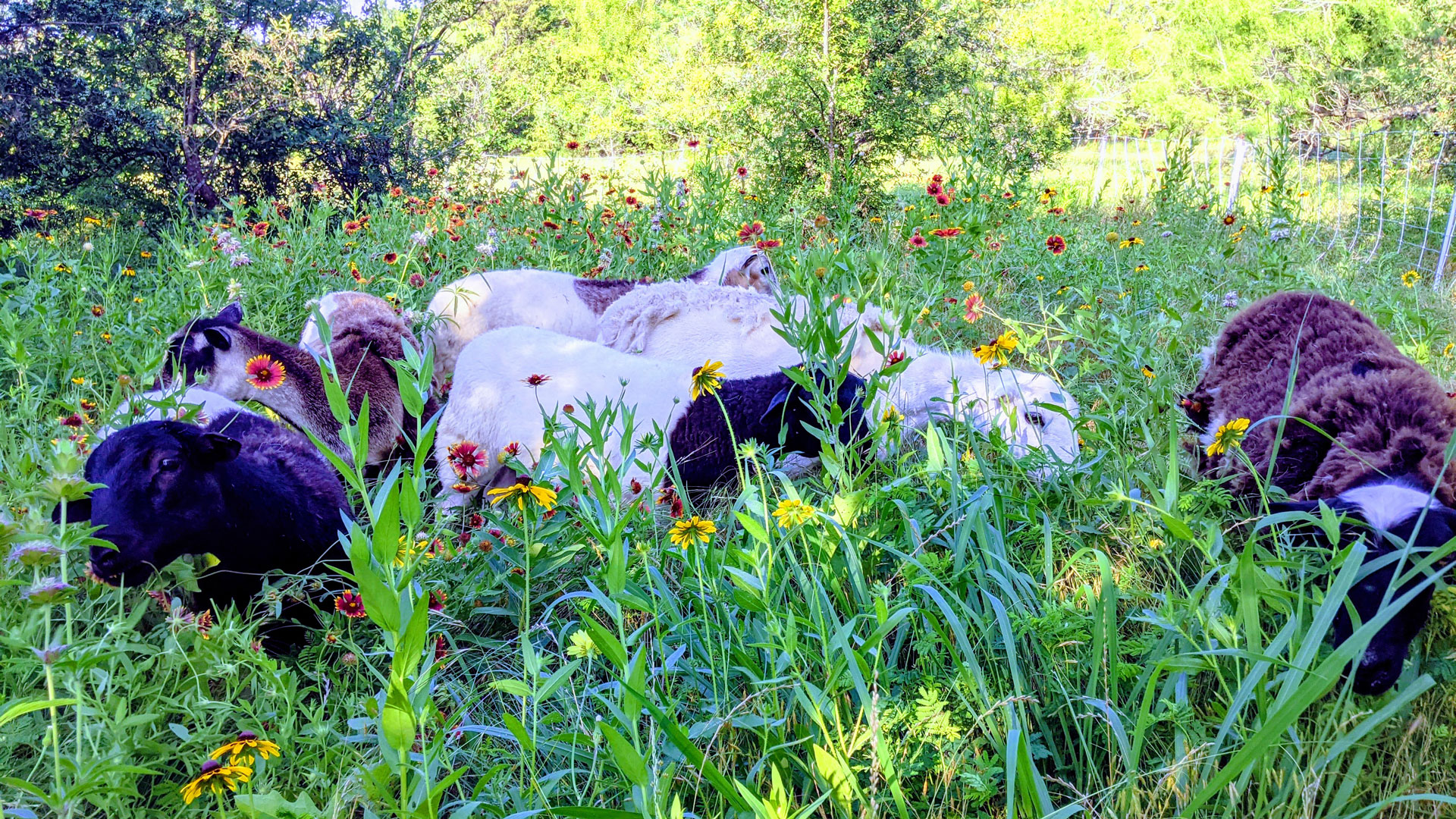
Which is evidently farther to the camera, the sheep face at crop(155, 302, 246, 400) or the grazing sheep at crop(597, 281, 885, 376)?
the grazing sheep at crop(597, 281, 885, 376)

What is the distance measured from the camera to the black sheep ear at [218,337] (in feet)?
13.1

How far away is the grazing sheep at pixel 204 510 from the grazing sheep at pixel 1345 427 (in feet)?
9.21

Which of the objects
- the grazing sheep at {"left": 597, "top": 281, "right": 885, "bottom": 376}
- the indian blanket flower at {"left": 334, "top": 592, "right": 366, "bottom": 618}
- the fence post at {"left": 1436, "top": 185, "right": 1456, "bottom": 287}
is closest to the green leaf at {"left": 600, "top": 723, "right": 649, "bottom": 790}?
the indian blanket flower at {"left": 334, "top": 592, "right": 366, "bottom": 618}

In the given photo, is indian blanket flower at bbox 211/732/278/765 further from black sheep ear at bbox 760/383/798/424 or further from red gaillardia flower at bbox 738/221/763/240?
red gaillardia flower at bbox 738/221/763/240

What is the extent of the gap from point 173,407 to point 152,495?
52cm

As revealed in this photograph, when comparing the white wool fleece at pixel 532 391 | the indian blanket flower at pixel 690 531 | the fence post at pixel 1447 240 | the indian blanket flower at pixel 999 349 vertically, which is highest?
the indian blanket flower at pixel 999 349

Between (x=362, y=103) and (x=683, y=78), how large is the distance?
6.48 m

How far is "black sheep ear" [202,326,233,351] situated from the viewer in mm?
4008

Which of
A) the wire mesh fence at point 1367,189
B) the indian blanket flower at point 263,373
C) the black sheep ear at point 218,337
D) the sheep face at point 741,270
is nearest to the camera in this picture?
the indian blanket flower at point 263,373

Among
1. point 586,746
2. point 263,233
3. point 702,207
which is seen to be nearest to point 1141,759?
point 586,746

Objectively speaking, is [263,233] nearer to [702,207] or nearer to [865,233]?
[702,207]

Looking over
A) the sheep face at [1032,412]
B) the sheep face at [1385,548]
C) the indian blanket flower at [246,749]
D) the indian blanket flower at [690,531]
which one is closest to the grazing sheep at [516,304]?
the sheep face at [1032,412]

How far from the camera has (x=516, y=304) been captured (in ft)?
17.4

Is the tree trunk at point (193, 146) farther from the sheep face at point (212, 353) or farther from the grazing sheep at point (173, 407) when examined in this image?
the grazing sheep at point (173, 407)
